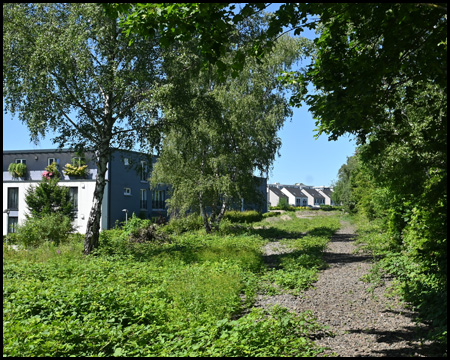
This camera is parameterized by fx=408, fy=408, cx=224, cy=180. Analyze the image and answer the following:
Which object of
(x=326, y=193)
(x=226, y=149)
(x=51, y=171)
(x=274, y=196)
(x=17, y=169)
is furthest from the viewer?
(x=326, y=193)

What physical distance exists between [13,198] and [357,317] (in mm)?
32413

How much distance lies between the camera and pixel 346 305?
7543 millimetres

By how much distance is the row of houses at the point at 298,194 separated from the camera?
91.6 m

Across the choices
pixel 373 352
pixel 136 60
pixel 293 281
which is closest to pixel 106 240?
pixel 136 60

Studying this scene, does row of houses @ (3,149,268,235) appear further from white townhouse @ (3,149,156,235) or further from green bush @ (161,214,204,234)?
green bush @ (161,214,204,234)

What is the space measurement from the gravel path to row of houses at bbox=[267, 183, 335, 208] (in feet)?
255

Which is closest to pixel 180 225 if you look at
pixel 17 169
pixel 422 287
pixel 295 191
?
pixel 17 169

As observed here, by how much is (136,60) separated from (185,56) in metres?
1.70

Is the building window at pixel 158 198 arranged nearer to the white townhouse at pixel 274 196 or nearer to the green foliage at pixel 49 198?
the green foliage at pixel 49 198

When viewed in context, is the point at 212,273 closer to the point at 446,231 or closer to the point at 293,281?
the point at 293,281

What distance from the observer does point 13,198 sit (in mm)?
32844

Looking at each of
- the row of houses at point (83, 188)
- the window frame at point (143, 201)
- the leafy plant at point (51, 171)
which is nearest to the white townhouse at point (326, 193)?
the window frame at point (143, 201)

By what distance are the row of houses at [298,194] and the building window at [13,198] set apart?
2372 inches

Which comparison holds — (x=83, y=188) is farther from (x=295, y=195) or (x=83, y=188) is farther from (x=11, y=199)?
(x=295, y=195)
